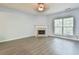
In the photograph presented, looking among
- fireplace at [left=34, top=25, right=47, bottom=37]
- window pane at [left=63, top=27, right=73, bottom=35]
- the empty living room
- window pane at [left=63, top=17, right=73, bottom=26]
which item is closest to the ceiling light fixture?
the empty living room

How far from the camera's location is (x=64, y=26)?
1729 mm

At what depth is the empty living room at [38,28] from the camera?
1635mm

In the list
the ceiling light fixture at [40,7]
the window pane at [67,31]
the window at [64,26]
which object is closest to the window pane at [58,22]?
the window at [64,26]

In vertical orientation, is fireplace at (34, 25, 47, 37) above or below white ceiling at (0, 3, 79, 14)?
below

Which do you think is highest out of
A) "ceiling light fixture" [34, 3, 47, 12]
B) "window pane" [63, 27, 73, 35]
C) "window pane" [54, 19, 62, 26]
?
"ceiling light fixture" [34, 3, 47, 12]

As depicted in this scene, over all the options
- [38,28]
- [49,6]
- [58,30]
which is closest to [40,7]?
[49,6]

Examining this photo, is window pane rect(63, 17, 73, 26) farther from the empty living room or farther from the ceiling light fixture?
the ceiling light fixture

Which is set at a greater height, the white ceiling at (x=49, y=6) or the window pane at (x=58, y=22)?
the white ceiling at (x=49, y=6)

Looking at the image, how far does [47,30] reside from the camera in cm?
183

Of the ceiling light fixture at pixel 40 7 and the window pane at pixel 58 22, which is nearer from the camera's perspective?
the ceiling light fixture at pixel 40 7

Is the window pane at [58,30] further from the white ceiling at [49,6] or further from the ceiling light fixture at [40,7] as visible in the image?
the ceiling light fixture at [40,7]

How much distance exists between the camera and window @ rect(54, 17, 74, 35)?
66.4 inches

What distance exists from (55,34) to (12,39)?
0.83 m

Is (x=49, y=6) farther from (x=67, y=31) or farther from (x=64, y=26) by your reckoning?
(x=67, y=31)
